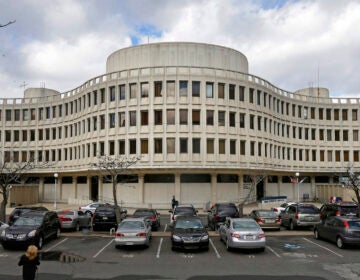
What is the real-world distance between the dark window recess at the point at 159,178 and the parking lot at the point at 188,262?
87.9 feet

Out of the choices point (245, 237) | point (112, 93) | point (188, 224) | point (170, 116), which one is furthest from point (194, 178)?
point (245, 237)

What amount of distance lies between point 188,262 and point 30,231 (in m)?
8.04

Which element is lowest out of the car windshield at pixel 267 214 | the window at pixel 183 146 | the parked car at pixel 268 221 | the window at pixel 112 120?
the parked car at pixel 268 221

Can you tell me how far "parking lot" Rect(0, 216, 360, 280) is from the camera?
577 inches

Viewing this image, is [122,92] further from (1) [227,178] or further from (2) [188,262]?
(2) [188,262]

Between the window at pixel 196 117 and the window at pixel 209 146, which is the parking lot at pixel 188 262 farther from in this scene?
the window at pixel 196 117

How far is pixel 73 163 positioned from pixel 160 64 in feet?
60.1

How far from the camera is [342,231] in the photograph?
20312 millimetres

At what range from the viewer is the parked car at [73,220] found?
27344mm

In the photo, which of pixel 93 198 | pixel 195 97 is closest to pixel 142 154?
pixel 195 97

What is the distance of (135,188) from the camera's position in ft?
165

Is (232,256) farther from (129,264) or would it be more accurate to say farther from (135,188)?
(135,188)

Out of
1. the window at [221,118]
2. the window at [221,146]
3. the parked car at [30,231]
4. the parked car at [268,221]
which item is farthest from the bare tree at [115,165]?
the parked car at [268,221]

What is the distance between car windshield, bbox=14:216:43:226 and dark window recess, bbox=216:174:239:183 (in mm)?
31611
